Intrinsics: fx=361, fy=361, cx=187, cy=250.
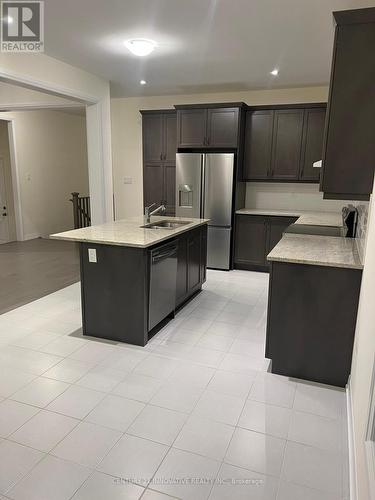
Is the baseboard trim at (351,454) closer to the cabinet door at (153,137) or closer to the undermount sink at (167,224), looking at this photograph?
the undermount sink at (167,224)

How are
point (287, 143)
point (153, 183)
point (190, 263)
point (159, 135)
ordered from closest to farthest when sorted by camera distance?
point (190, 263) < point (287, 143) < point (159, 135) < point (153, 183)

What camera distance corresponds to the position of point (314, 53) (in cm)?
387

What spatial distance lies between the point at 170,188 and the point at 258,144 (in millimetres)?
1554

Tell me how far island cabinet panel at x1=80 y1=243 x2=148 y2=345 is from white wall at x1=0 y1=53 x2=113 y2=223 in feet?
7.03

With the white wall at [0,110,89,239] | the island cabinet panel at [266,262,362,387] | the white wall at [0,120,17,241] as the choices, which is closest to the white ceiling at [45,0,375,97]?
the island cabinet panel at [266,262,362,387]

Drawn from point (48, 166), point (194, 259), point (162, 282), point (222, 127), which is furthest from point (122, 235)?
point (48, 166)

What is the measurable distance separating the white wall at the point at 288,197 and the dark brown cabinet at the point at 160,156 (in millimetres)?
1295

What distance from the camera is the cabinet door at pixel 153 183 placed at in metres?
5.98

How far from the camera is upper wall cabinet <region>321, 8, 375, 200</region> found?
219 cm

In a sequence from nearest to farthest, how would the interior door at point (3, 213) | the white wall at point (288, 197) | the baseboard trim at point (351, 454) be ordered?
the baseboard trim at point (351, 454) → the white wall at point (288, 197) → the interior door at point (3, 213)

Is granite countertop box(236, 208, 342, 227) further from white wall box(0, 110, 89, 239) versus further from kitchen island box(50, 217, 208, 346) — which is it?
white wall box(0, 110, 89, 239)
